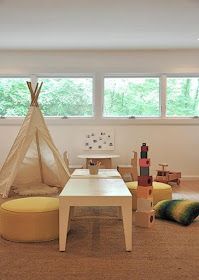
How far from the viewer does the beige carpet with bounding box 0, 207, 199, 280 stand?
2.52 metres

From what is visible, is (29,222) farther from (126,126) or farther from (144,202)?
(126,126)

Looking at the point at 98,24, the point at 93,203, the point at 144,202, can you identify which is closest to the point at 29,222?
the point at 93,203

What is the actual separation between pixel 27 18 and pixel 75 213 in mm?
2807

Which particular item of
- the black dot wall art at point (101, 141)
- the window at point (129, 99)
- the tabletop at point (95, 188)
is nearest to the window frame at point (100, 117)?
the window at point (129, 99)

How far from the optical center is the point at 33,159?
5.66 meters

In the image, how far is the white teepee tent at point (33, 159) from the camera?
5.11 metres

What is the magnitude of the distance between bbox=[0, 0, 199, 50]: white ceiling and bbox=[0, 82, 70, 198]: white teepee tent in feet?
3.20

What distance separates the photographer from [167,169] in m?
7.19

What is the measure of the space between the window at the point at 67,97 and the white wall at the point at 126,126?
9.8 inches

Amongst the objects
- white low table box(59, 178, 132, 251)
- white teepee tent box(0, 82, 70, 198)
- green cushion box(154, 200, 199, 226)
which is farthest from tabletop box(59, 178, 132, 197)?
white teepee tent box(0, 82, 70, 198)

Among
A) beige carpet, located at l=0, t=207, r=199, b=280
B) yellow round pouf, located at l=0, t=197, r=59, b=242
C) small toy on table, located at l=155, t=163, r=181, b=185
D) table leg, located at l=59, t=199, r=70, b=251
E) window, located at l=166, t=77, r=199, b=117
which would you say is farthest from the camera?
window, located at l=166, t=77, r=199, b=117

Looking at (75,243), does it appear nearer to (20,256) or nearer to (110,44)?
(20,256)

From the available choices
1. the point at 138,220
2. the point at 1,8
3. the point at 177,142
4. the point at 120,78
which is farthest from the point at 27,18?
the point at 177,142

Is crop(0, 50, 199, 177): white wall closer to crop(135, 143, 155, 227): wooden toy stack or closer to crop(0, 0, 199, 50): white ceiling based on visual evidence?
crop(0, 0, 199, 50): white ceiling
